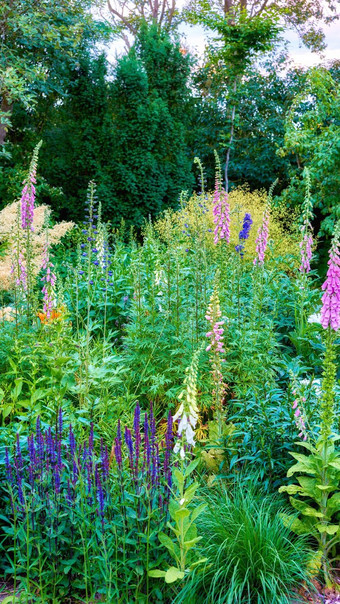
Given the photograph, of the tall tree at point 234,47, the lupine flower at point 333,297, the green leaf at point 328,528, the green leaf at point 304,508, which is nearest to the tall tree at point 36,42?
the tall tree at point 234,47

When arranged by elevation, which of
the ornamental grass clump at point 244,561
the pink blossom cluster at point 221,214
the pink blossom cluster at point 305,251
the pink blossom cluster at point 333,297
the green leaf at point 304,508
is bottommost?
the ornamental grass clump at point 244,561

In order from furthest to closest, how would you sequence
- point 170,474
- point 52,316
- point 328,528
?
1. point 52,316
2. point 328,528
3. point 170,474

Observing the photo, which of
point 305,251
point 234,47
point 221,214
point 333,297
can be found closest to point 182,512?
point 333,297

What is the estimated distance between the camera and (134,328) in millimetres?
4359

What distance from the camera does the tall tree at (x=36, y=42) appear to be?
886cm

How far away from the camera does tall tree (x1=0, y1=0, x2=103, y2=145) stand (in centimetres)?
886

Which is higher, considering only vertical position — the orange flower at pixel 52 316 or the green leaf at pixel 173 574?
the orange flower at pixel 52 316

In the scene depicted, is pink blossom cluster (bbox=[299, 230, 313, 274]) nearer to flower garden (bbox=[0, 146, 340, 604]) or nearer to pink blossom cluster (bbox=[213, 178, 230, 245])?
pink blossom cluster (bbox=[213, 178, 230, 245])

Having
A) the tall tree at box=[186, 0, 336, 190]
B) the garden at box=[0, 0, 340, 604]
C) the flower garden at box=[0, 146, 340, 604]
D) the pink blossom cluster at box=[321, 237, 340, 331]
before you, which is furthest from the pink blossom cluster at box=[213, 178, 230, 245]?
the tall tree at box=[186, 0, 336, 190]

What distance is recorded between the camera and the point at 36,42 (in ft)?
32.1

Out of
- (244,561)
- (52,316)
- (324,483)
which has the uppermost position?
(52,316)

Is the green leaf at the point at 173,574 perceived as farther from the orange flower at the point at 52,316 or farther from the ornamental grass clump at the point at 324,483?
the orange flower at the point at 52,316

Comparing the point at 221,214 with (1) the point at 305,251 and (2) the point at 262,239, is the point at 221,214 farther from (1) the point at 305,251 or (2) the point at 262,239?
(1) the point at 305,251

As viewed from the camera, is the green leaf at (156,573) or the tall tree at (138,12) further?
the tall tree at (138,12)
